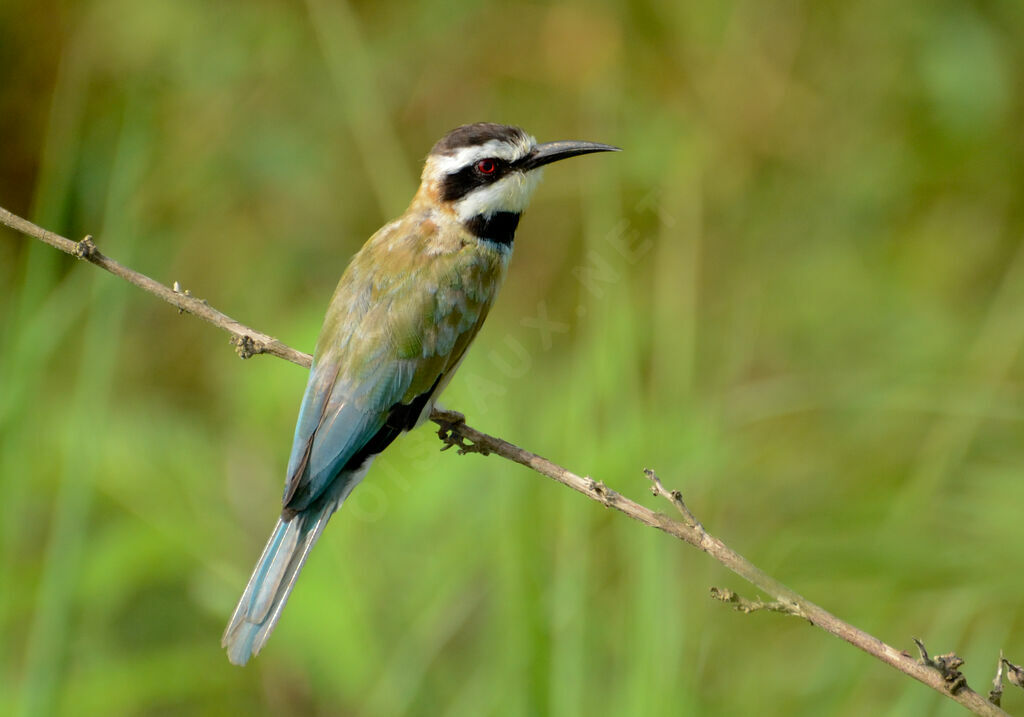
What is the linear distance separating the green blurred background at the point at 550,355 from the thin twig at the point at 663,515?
0.24 m

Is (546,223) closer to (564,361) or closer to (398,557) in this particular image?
(564,361)

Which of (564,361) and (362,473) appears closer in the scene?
(362,473)

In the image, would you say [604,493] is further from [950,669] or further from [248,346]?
[248,346]

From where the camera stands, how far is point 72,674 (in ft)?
9.61

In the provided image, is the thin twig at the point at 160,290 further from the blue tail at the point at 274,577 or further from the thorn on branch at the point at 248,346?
the blue tail at the point at 274,577

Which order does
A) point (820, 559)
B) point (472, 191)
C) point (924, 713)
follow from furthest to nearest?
point (472, 191)
point (820, 559)
point (924, 713)

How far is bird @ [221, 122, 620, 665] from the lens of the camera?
261cm

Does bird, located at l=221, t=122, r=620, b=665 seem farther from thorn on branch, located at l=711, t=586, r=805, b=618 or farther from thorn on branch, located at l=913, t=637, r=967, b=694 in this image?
thorn on branch, located at l=913, t=637, r=967, b=694

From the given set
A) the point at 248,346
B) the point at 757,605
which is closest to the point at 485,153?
the point at 248,346

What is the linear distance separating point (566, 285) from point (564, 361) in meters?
0.70

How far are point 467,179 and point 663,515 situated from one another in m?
1.58

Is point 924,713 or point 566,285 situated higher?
point 566,285

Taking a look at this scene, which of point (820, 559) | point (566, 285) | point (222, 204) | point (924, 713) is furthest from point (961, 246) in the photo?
point (222, 204)

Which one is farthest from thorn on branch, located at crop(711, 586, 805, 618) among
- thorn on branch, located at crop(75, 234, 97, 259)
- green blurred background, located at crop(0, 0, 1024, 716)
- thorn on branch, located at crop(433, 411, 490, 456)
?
thorn on branch, located at crop(75, 234, 97, 259)
